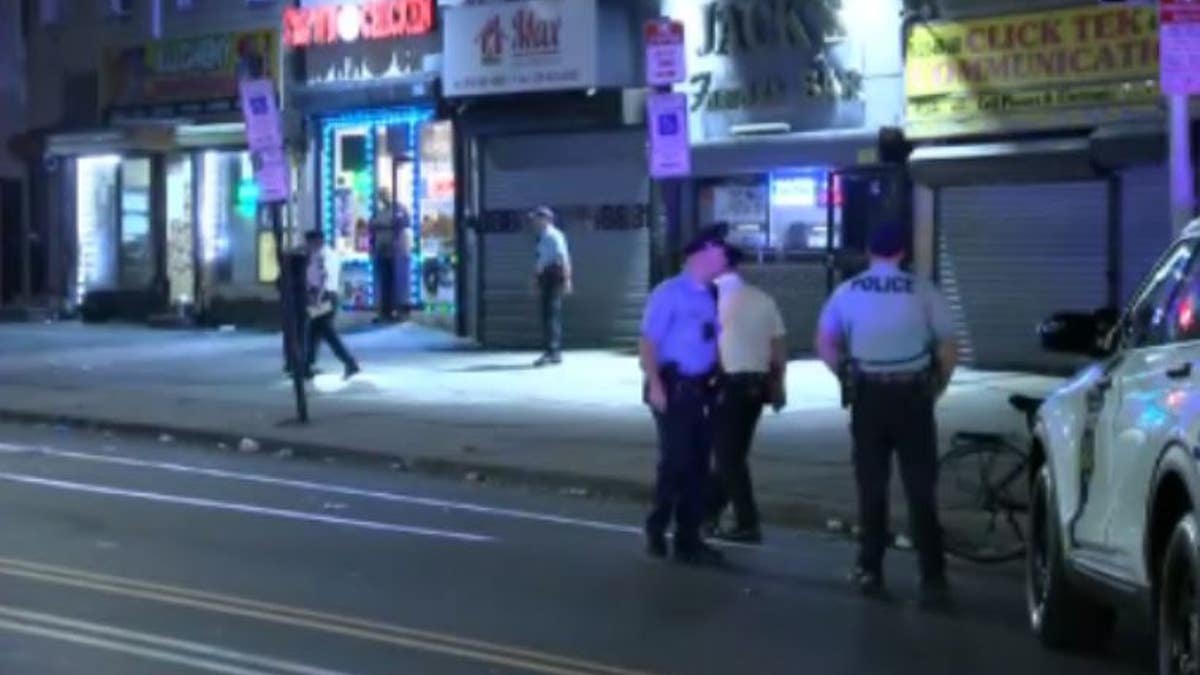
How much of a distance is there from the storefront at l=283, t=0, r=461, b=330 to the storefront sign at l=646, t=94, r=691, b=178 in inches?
512

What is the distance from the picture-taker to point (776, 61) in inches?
1000

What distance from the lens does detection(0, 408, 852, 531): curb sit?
14266mm

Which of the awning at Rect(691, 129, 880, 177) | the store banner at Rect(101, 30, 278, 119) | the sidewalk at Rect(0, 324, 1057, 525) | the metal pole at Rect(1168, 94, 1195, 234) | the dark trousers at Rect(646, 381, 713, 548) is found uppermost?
the store banner at Rect(101, 30, 278, 119)

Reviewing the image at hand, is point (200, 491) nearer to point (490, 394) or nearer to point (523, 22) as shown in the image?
point (490, 394)

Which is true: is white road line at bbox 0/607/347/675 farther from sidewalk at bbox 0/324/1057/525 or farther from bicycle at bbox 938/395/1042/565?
sidewalk at bbox 0/324/1057/525

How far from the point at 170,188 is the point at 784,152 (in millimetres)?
13621

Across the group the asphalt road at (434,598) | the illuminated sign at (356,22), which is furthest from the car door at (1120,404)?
the illuminated sign at (356,22)

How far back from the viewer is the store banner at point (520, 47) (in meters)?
26.6

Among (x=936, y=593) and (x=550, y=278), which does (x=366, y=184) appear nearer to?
(x=550, y=278)

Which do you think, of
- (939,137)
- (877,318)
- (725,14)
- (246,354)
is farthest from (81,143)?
(877,318)

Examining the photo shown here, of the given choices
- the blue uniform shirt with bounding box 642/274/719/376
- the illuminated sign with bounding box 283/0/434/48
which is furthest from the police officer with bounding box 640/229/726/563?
the illuminated sign with bounding box 283/0/434/48

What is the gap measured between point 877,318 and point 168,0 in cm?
2619

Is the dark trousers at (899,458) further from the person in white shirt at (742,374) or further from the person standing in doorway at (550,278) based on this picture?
the person standing in doorway at (550,278)

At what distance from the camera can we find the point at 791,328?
1008 inches
